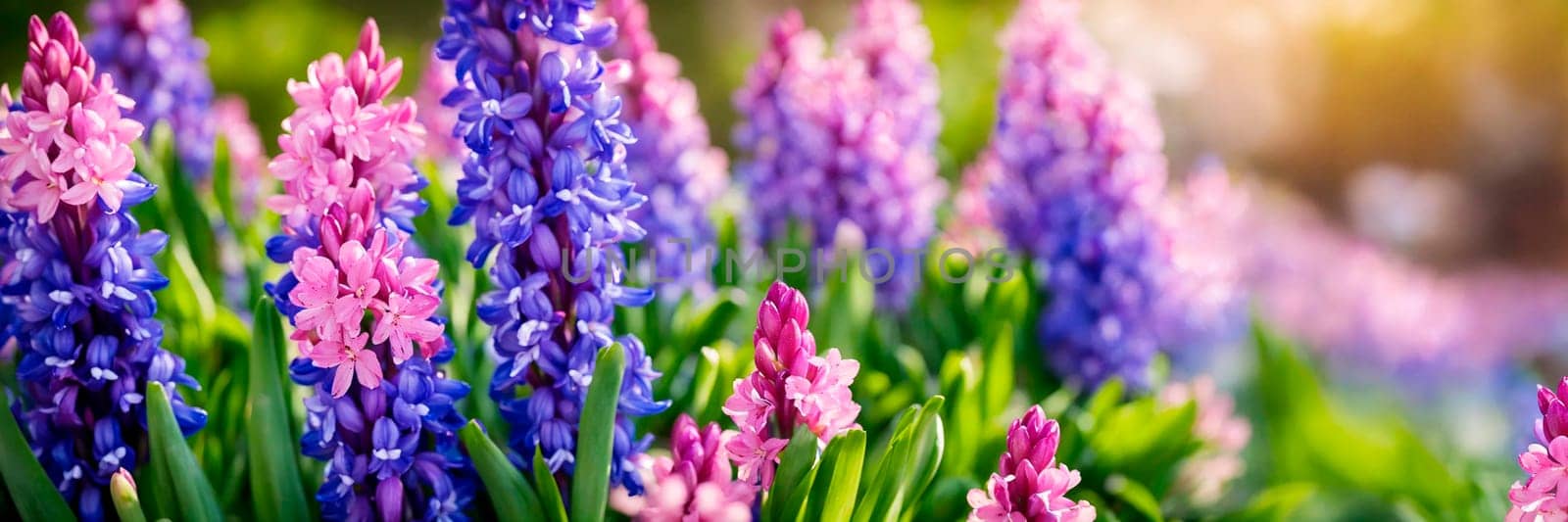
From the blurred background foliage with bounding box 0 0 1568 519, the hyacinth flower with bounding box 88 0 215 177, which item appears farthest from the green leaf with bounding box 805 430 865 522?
the blurred background foliage with bounding box 0 0 1568 519

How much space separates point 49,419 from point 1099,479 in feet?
5.50

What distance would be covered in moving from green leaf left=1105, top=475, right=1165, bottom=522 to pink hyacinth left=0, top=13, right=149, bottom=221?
1.55m

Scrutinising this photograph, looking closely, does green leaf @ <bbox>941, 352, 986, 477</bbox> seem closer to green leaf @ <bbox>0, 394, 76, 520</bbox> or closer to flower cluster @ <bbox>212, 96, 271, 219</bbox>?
green leaf @ <bbox>0, 394, 76, 520</bbox>

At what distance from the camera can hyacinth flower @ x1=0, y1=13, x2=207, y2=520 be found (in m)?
1.47

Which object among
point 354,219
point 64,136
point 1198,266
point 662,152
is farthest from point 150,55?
point 1198,266

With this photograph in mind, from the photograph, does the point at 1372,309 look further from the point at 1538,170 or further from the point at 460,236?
the point at 1538,170

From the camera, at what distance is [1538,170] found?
6859mm

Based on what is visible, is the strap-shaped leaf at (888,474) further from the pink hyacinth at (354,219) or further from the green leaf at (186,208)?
the green leaf at (186,208)

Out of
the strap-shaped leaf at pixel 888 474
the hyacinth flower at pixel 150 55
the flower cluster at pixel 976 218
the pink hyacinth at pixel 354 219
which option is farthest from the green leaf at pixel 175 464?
the flower cluster at pixel 976 218

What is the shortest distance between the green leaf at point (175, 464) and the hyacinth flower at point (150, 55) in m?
1.22

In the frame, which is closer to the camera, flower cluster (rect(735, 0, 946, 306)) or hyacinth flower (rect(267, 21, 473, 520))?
hyacinth flower (rect(267, 21, 473, 520))

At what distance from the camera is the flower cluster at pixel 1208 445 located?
2.43 metres

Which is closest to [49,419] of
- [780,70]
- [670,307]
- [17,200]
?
[17,200]

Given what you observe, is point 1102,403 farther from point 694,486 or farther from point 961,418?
point 694,486
